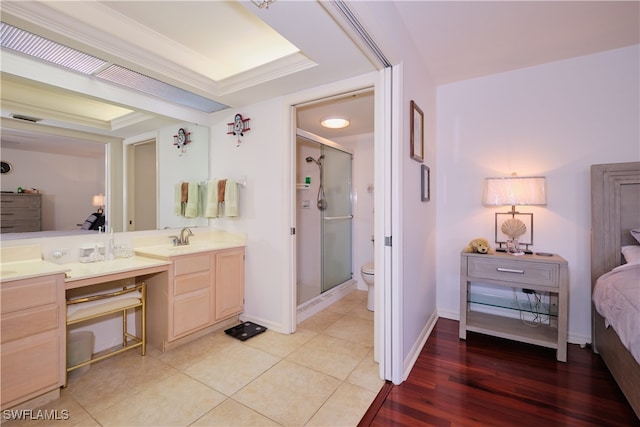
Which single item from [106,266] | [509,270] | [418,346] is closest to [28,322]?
[106,266]

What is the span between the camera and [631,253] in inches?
79.5

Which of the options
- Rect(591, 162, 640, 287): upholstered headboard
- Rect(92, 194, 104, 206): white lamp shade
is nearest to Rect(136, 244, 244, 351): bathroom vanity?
Rect(92, 194, 104, 206): white lamp shade

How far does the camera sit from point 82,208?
2.23 meters

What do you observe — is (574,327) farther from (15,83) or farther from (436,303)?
(15,83)

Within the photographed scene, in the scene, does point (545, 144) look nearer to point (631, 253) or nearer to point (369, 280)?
point (631, 253)

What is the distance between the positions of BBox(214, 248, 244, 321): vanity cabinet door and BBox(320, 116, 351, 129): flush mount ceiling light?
1.77m

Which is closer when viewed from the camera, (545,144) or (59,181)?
(59,181)

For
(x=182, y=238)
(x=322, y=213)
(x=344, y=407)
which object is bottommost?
(x=344, y=407)

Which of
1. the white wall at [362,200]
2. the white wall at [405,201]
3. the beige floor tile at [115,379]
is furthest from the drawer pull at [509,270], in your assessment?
the beige floor tile at [115,379]

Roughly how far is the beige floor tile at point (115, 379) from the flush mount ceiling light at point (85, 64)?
2137 millimetres

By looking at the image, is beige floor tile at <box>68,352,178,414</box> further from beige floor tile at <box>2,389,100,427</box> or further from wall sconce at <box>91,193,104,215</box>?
wall sconce at <box>91,193,104,215</box>

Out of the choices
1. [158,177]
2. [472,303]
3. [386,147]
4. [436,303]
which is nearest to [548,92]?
[386,147]

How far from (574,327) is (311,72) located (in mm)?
3045

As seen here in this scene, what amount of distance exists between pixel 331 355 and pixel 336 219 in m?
2.02
